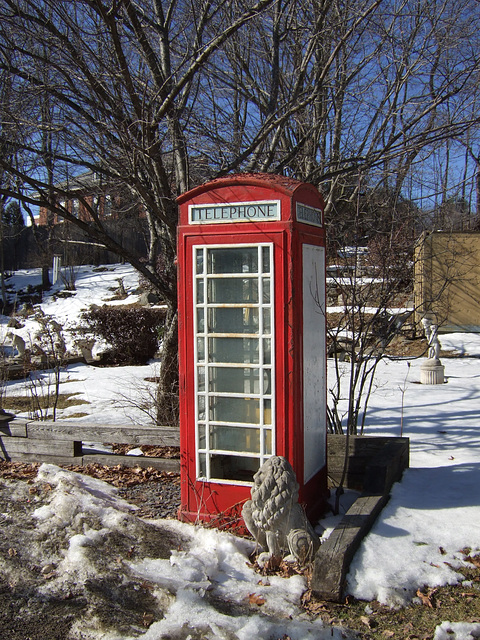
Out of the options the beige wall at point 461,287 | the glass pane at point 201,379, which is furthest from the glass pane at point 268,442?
the beige wall at point 461,287

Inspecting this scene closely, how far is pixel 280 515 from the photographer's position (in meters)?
3.87

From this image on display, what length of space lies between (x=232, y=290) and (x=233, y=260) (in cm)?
23

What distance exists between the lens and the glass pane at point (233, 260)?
445 cm

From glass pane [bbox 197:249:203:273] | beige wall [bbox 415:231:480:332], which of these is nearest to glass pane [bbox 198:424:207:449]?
glass pane [bbox 197:249:203:273]

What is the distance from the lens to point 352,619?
324 cm

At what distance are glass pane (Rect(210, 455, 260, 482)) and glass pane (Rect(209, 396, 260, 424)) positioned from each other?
1.21 feet

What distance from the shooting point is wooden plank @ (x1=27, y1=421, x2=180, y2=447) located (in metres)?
5.69

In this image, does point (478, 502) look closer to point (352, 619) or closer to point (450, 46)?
point (352, 619)

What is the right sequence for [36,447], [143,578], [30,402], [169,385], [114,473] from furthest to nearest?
[30,402]
[169,385]
[36,447]
[114,473]
[143,578]

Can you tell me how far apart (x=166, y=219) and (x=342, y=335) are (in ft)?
34.6

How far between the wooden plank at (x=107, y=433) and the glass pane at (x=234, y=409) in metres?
1.10

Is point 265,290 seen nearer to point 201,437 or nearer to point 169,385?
point 201,437

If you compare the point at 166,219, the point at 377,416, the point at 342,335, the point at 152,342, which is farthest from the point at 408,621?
the point at 342,335

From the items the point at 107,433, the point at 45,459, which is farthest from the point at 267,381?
the point at 45,459
